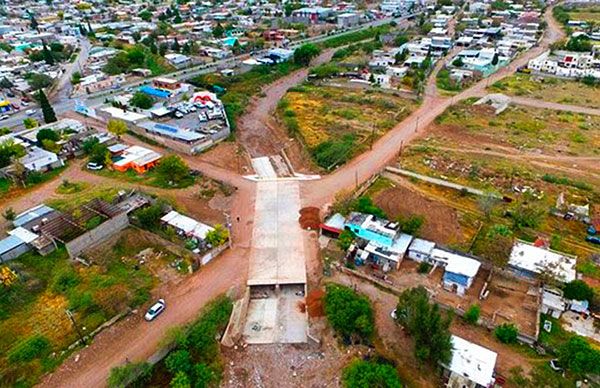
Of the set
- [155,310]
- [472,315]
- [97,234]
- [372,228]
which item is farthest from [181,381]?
[472,315]

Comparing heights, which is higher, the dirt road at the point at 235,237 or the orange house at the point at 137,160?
the orange house at the point at 137,160

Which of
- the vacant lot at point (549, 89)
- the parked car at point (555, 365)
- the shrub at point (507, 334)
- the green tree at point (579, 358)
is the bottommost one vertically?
the vacant lot at point (549, 89)

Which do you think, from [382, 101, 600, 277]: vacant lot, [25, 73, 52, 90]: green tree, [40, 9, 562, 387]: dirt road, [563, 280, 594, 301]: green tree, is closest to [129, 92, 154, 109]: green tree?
[40, 9, 562, 387]: dirt road

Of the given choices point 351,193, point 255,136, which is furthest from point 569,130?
point 255,136

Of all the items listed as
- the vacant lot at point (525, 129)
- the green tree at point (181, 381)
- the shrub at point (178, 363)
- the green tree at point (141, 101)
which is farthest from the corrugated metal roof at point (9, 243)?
the vacant lot at point (525, 129)

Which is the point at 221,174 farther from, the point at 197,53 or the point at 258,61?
the point at 197,53

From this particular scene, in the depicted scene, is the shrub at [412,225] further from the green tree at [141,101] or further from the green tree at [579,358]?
the green tree at [141,101]
